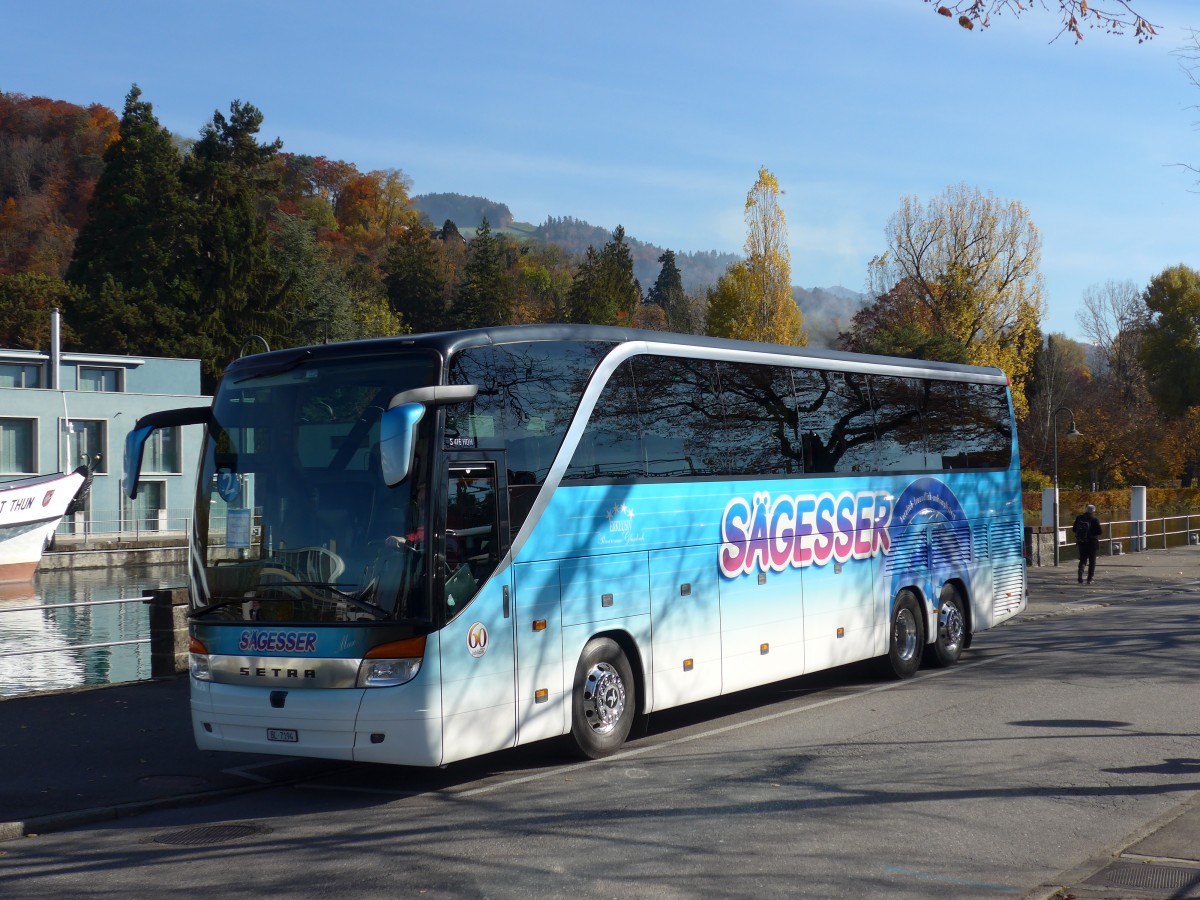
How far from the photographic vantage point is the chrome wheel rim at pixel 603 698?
1024 centimetres

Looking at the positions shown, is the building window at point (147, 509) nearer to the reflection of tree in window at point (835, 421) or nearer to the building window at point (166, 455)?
the building window at point (166, 455)

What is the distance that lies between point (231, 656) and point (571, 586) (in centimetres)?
265

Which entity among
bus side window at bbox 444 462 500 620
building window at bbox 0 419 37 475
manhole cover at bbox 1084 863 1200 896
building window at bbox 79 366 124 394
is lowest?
manhole cover at bbox 1084 863 1200 896

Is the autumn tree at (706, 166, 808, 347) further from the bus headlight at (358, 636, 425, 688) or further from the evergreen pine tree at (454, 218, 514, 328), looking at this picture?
the bus headlight at (358, 636, 425, 688)

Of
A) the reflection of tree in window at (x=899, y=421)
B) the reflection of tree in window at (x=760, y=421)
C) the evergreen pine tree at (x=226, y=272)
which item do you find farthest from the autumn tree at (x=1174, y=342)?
the reflection of tree in window at (x=760, y=421)

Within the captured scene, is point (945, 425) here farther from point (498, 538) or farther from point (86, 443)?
point (86, 443)

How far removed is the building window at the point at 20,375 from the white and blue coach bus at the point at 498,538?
5337cm

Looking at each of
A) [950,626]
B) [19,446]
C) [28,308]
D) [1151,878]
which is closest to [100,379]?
[19,446]

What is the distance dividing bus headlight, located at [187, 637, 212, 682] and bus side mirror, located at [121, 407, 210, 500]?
1268mm

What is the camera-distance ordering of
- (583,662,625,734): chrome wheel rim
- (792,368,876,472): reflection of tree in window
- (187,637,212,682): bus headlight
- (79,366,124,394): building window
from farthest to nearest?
(79,366,124,394): building window, (792,368,876,472): reflection of tree in window, (583,662,625,734): chrome wheel rim, (187,637,212,682): bus headlight

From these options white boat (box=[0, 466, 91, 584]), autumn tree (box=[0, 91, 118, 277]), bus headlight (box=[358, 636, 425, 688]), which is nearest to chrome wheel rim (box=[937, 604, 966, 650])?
bus headlight (box=[358, 636, 425, 688])

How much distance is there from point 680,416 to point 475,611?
3144 millimetres

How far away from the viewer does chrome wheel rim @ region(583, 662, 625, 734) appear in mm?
10242

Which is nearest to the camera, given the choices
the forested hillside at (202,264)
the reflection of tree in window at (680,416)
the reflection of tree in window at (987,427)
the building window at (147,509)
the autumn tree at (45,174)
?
the reflection of tree in window at (680,416)
